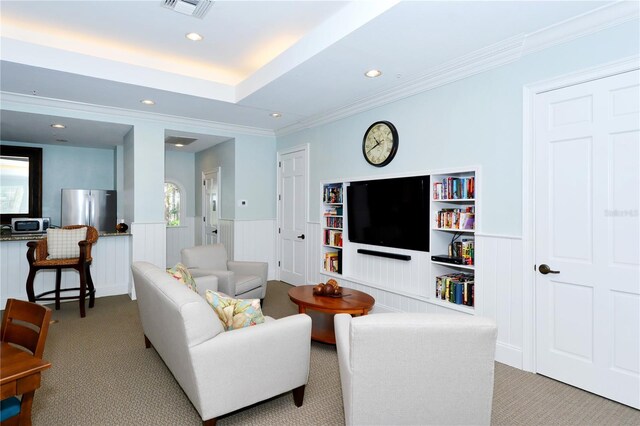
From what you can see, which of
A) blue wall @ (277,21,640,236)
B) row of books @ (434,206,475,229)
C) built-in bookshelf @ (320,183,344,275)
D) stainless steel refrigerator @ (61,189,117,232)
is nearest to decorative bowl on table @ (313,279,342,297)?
row of books @ (434,206,475,229)

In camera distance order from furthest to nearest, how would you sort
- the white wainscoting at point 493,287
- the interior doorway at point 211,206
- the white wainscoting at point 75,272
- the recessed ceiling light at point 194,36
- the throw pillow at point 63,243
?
the interior doorway at point 211,206 < the white wainscoting at point 75,272 < the throw pillow at point 63,243 < the recessed ceiling light at point 194,36 < the white wainscoting at point 493,287

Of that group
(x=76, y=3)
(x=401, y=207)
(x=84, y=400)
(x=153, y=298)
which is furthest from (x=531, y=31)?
(x=84, y=400)

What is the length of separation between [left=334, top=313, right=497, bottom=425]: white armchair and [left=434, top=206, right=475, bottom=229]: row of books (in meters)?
1.88

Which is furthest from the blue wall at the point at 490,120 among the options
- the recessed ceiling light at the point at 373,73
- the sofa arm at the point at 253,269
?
the sofa arm at the point at 253,269

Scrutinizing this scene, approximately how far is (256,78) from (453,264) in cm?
295

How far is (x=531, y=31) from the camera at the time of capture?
283 centimetres

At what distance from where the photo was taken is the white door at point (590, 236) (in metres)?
2.49

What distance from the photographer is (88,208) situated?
6.72 meters

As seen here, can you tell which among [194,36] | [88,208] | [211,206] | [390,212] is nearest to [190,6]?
[194,36]

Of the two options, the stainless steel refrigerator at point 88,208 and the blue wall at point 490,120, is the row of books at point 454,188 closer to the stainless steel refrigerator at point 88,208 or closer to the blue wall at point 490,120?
the blue wall at point 490,120

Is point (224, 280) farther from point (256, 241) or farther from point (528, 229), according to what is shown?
point (528, 229)

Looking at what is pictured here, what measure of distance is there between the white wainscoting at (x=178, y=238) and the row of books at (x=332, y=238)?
4089 millimetres

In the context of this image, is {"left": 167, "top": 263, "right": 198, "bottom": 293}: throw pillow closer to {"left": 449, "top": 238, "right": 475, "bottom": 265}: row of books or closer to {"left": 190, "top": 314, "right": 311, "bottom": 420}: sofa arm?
{"left": 190, "top": 314, "right": 311, "bottom": 420}: sofa arm

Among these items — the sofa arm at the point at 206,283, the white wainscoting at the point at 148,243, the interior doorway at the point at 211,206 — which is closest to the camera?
the sofa arm at the point at 206,283
